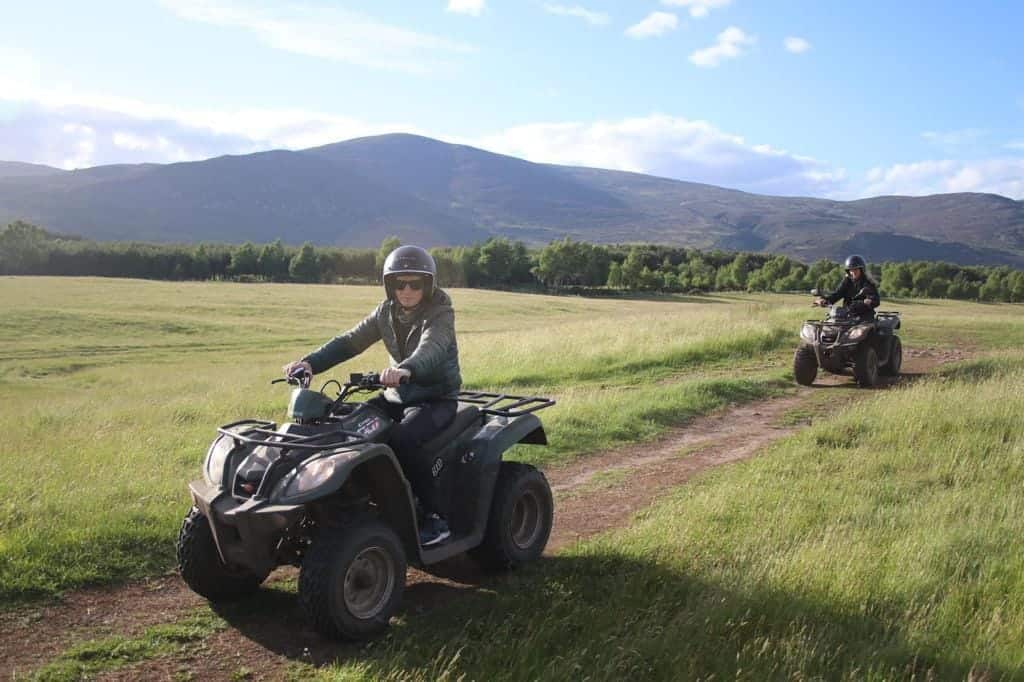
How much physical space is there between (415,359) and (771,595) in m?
2.71

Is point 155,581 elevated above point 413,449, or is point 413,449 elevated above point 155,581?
point 413,449

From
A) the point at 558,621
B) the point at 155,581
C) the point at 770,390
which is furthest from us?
the point at 770,390

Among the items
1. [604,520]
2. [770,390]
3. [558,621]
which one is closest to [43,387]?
[770,390]

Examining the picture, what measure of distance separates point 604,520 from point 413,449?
8.91 ft

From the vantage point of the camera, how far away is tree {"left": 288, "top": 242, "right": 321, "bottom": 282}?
95812mm

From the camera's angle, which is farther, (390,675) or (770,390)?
(770,390)

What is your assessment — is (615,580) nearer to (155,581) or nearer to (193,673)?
(193,673)

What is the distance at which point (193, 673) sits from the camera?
179 inches

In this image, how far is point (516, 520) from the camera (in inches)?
248

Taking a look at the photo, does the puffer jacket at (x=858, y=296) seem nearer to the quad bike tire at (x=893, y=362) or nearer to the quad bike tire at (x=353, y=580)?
the quad bike tire at (x=893, y=362)

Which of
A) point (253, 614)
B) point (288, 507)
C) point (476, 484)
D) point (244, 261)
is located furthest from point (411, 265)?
point (244, 261)

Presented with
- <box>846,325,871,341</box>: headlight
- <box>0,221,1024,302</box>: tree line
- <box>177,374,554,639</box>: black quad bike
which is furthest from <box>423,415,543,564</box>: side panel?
<box>0,221,1024,302</box>: tree line

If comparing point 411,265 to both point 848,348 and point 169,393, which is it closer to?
point 848,348

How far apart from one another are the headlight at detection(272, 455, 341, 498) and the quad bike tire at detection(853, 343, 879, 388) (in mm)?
12726
